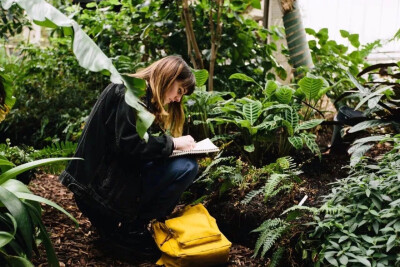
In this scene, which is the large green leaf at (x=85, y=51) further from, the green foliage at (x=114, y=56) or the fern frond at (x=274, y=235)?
the green foliage at (x=114, y=56)

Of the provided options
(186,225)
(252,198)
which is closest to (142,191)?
(186,225)

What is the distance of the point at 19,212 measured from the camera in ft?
6.91

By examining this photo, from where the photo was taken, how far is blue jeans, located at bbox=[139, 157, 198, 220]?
10.3 ft

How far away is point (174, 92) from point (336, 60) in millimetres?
2801

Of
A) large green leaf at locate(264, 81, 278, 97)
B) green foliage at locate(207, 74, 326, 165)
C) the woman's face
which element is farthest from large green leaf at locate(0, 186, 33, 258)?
large green leaf at locate(264, 81, 278, 97)

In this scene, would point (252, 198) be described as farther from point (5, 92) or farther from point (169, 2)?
point (169, 2)

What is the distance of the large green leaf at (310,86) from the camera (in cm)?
413

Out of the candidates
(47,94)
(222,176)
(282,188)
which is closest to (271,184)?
(282,188)

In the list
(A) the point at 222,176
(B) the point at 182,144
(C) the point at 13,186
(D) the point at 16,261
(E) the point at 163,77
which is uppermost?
(E) the point at 163,77

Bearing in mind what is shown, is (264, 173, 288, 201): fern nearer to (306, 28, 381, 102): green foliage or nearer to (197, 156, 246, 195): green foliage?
(197, 156, 246, 195): green foliage

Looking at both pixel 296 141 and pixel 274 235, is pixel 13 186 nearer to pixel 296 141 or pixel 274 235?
pixel 274 235

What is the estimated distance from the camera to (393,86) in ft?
13.2

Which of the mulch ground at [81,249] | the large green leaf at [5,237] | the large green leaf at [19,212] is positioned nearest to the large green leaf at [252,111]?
the mulch ground at [81,249]

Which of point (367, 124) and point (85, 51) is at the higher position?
point (85, 51)
